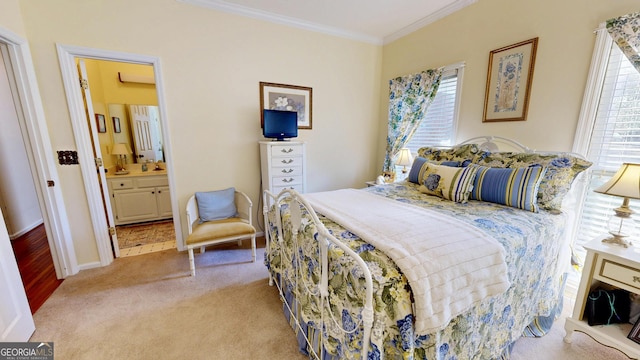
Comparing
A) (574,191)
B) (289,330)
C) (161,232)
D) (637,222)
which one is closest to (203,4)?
(161,232)

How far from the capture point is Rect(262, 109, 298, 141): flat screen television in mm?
2893

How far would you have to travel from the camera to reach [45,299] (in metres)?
2.03

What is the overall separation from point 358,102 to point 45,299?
3980 mm

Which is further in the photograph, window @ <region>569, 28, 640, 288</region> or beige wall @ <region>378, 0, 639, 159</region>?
beige wall @ <region>378, 0, 639, 159</region>

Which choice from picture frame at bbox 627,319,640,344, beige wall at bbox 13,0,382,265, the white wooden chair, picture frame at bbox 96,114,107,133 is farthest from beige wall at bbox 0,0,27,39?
picture frame at bbox 627,319,640,344

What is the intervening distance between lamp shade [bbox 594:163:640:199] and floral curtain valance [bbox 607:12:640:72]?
27.8 inches

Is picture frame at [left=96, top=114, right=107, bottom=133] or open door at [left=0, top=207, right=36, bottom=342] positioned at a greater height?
picture frame at [left=96, top=114, right=107, bottom=133]

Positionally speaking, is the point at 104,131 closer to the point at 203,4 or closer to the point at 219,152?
the point at 219,152

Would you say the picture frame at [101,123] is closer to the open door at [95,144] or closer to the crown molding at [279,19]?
the open door at [95,144]

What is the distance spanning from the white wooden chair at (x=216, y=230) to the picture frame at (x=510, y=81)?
275 cm

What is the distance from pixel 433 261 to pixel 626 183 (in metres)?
1.40

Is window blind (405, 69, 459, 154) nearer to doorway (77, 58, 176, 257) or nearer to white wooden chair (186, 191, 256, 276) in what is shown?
white wooden chair (186, 191, 256, 276)

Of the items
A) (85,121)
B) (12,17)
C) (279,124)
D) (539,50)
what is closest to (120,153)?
(85,121)

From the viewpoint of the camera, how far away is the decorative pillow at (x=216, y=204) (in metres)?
2.73
